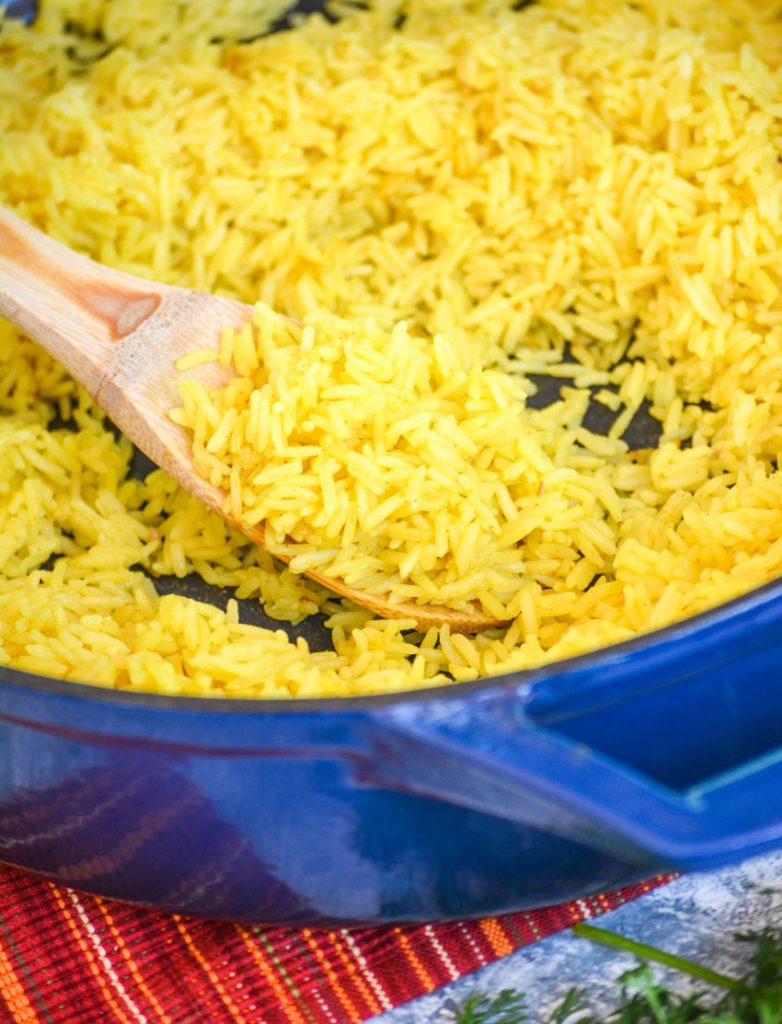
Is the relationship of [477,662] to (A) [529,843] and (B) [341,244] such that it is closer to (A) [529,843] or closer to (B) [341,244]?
(A) [529,843]

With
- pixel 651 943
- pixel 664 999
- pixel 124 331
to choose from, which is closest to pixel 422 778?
pixel 664 999

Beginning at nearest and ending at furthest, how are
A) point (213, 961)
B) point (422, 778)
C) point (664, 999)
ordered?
point (422, 778) < point (664, 999) < point (213, 961)

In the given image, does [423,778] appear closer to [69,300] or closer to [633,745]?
[633,745]

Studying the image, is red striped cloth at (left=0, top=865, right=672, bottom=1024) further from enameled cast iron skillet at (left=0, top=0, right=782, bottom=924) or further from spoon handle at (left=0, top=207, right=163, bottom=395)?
→ spoon handle at (left=0, top=207, right=163, bottom=395)

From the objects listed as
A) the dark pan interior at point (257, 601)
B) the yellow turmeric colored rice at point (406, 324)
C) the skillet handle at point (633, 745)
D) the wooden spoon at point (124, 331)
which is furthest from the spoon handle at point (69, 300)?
the skillet handle at point (633, 745)

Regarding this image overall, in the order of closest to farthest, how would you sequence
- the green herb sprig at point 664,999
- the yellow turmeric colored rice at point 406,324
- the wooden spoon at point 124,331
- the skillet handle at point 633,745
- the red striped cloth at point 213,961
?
1. the skillet handle at point 633,745
2. the green herb sprig at point 664,999
3. the red striped cloth at point 213,961
4. the yellow turmeric colored rice at point 406,324
5. the wooden spoon at point 124,331

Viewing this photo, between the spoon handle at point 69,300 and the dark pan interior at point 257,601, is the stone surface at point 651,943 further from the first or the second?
the spoon handle at point 69,300
